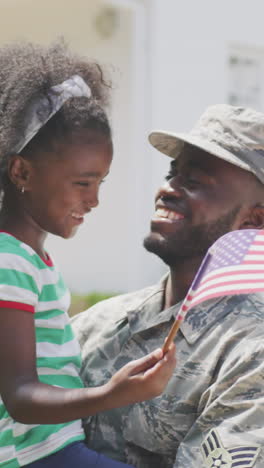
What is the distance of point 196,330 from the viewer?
2512 millimetres

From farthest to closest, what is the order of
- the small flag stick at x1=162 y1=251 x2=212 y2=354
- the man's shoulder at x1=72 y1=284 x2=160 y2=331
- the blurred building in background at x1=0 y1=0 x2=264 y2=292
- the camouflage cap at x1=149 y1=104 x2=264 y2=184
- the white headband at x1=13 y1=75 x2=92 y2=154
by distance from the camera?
the blurred building in background at x1=0 y1=0 x2=264 y2=292 < the man's shoulder at x1=72 y1=284 x2=160 y2=331 < the camouflage cap at x1=149 y1=104 x2=264 y2=184 < the white headband at x1=13 y1=75 x2=92 y2=154 < the small flag stick at x1=162 y1=251 x2=212 y2=354

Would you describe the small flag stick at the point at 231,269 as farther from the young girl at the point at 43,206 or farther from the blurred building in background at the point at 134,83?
the blurred building in background at the point at 134,83

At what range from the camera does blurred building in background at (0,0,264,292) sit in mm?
8328

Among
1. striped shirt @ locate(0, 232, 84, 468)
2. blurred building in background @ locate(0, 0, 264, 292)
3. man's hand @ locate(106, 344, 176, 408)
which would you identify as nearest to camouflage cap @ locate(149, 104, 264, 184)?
striped shirt @ locate(0, 232, 84, 468)

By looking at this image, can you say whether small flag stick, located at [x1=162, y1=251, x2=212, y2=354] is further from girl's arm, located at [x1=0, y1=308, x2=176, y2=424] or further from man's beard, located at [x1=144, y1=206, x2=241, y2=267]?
man's beard, located at [x1=144, y1=206, x2=241, y2=267]

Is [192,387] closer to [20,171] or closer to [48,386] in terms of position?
[48,386]

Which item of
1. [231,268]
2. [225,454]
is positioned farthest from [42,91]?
[225,454]

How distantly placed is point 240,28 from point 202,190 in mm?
6640

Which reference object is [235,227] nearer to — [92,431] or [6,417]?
[92,431]

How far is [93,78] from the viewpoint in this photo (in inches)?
102

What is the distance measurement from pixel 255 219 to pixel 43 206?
2.69ft

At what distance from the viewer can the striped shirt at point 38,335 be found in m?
2.15

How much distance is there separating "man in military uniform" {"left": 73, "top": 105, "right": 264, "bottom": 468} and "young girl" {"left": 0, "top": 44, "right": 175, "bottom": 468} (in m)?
0.17

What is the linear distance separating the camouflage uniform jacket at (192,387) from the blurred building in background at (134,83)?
18.4 ft
